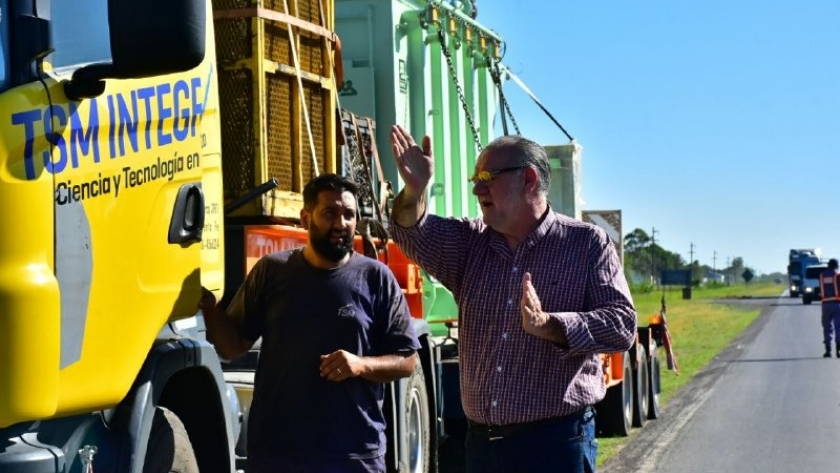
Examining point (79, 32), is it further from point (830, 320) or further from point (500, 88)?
point (830, 320)

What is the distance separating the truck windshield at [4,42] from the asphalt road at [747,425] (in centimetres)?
830

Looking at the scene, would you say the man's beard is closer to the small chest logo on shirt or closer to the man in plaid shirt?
the small chest logo on shirt

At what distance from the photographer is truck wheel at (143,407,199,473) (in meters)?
4.86

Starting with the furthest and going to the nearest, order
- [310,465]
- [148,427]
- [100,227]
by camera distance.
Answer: [310,465] < [148,427] < [100,227]

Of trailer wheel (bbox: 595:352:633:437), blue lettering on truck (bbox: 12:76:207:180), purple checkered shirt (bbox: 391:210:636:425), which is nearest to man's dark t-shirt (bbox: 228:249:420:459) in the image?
purple checkered shirt (bbox: 391:210:636:425)

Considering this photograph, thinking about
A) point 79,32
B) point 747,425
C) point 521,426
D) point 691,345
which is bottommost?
point 691,345

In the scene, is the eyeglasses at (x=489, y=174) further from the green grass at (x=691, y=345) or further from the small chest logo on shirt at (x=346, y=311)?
the green grass at (x=691, y=345)

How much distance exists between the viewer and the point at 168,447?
494 cm

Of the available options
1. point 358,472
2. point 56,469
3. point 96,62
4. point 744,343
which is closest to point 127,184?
point 96,62

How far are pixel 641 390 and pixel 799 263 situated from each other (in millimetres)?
83413

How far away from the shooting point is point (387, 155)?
395 inches

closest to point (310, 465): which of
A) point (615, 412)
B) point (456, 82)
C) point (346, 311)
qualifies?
point (346, 311)

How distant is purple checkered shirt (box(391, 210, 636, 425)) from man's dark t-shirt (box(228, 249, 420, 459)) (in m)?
0.39

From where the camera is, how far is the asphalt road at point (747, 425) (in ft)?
40.0
